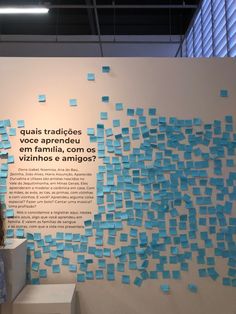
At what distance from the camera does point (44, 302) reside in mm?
2637

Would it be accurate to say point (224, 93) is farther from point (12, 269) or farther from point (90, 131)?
point (12, 269)

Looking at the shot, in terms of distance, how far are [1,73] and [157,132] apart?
1.68m

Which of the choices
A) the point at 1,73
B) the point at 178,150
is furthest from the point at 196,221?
the point at 1,73

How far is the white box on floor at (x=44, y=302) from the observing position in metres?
2.62

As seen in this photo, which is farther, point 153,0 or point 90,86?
point 153,0

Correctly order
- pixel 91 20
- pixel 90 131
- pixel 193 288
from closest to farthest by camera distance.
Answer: pixel 193 288 → pixel 90 131 → pixel 91 20

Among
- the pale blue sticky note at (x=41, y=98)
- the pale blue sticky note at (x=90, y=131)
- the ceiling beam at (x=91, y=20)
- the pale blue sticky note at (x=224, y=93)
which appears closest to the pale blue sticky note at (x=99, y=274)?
the pale blue sticky note at (x=90, y=131)

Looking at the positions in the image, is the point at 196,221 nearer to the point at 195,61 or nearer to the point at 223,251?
the point at 223,251

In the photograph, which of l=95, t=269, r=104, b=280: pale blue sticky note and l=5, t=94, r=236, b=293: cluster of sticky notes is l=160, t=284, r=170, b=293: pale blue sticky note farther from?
l=95, t=269, r=104, b=280: pale blue sticky note

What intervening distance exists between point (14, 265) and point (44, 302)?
15.5 inches

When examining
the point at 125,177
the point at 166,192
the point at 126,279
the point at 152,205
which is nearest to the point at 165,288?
the point at 126,279

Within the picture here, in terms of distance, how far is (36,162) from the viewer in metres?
3.18

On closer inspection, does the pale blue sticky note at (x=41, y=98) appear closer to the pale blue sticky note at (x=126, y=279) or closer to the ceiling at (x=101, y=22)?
the pale blue sticky note at (x=126, y=279)

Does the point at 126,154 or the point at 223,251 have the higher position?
the point at 126,154
